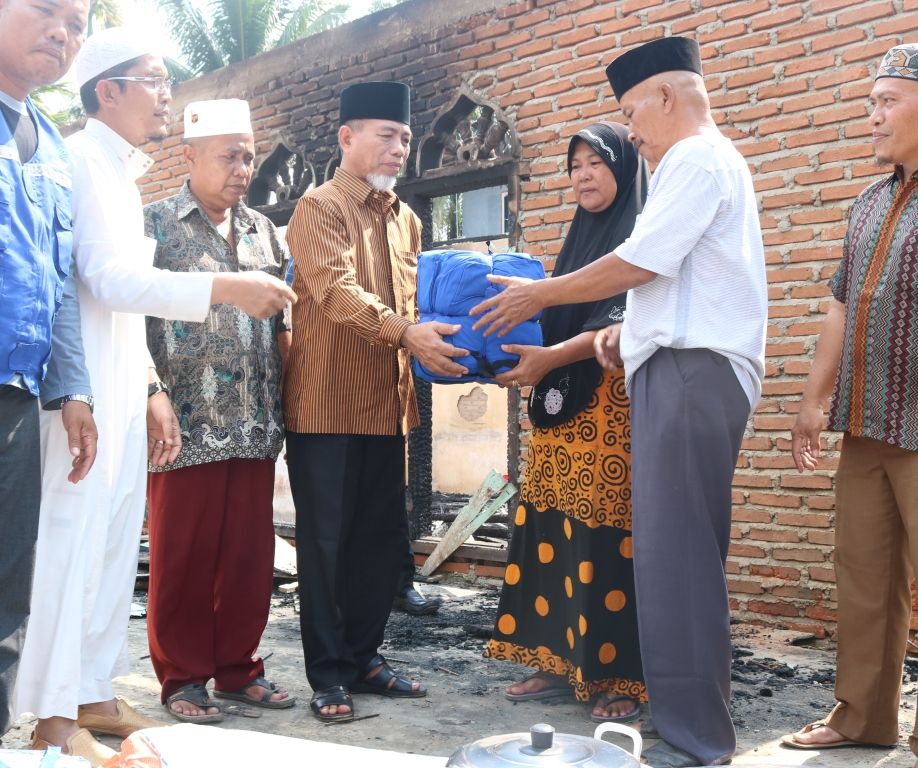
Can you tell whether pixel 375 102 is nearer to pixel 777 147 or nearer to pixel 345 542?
pixel 345 542

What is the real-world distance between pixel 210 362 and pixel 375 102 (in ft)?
3.67

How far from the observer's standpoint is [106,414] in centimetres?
284

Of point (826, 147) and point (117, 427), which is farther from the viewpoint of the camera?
point (826, 147)

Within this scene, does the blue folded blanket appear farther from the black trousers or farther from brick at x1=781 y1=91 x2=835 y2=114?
brick at x1=781 y1=91 x2=835 y2=114

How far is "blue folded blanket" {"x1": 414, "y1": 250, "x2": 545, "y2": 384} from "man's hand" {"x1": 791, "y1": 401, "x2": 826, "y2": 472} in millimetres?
926

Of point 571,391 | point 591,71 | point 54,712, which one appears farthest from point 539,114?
point 54,712

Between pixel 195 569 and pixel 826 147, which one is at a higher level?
pixel 826 147

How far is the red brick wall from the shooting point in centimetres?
475

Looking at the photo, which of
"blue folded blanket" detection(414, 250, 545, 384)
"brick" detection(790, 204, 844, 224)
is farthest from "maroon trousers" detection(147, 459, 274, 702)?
"brick" detection(790, 204, 844, 224)

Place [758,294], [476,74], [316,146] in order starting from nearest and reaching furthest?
[758,294]
[476,74]
[316,146]

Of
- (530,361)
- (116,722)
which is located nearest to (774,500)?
(530,361)

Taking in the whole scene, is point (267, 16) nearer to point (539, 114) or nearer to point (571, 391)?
point (539, 114)

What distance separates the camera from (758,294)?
9.23 feet

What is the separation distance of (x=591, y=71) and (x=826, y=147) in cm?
149
